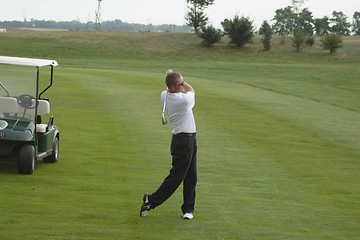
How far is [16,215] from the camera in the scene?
30.5 ft

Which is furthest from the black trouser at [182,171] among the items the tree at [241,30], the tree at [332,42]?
the tree at [241,30]

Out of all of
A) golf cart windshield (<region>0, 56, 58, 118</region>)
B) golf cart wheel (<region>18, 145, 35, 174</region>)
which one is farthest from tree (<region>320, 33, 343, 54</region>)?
golf cart wheel (<region>18, 145, 35, 174</region>)

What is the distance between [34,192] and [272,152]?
552 cm

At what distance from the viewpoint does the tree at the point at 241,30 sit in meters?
64.2

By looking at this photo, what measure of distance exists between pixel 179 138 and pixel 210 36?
183ft

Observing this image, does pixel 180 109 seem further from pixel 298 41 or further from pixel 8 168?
pixel 298 41

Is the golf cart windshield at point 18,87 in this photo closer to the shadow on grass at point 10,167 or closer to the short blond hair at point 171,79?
the shadow on grass at point 10,167

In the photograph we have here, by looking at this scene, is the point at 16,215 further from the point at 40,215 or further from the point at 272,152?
the point at 272,152

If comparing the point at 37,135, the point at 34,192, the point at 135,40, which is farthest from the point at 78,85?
the point at 135,40

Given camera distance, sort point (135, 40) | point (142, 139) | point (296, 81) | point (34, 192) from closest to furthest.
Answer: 1. point (34, 192)
2. point (142, 139)
3. point (296, 81)
4. point (135, 40)

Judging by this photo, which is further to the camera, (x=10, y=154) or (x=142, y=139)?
(x=142, y=139)

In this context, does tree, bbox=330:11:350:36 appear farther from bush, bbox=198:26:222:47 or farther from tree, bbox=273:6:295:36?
bush, bbox=198:26:222:47

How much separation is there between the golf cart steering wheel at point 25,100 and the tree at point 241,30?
172ft

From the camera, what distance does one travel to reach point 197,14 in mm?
76750
